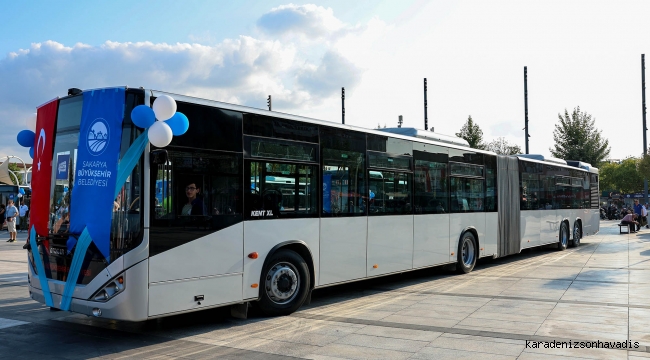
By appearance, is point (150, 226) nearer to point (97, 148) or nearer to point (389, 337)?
point (97, 148)

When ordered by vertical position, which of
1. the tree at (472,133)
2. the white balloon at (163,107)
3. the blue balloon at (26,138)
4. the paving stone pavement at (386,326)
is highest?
the tree at (472,133)

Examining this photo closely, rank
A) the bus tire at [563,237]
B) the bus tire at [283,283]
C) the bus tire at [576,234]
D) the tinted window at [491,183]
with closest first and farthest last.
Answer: the bus tire at [283,283], the tinted window at [491,183], the bus tire at [563,237], the bus tire at [576,234]

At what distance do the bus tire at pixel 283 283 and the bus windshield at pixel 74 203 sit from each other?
2.31 m

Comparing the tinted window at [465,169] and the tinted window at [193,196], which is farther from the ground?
the tinted window at [465,169]

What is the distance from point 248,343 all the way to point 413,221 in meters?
5.67

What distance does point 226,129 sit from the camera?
7848mm

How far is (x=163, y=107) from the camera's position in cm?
672

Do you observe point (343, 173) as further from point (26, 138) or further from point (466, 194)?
point (466, 194)

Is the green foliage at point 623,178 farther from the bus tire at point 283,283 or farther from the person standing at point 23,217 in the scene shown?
the bus tire at point 283,283

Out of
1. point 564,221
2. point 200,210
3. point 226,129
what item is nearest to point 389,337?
point 200,210

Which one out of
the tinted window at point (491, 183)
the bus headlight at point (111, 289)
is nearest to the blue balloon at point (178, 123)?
the bus headlight at point (111, 289)

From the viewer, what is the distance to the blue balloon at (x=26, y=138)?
866cm

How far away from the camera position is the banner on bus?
6.79 meters

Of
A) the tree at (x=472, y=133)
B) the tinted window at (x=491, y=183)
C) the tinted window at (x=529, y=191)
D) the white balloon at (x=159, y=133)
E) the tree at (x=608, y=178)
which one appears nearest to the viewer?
the white balloon at (x=159, y=133)
